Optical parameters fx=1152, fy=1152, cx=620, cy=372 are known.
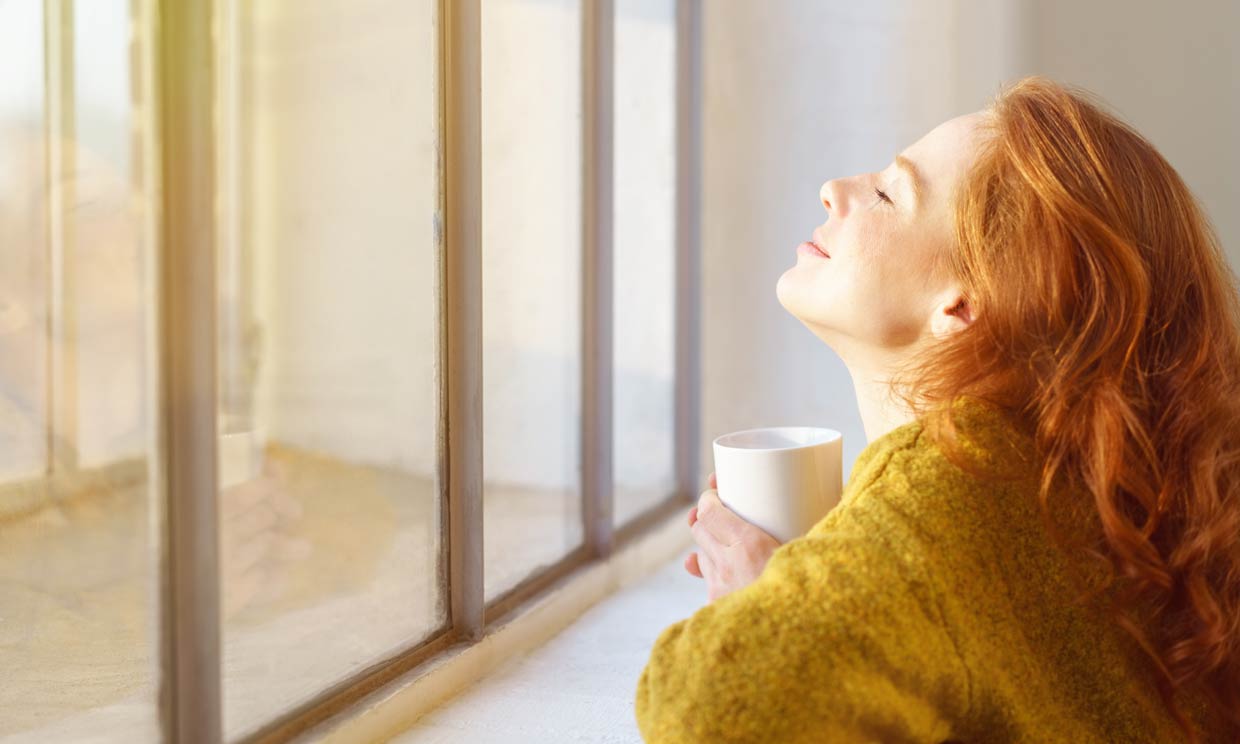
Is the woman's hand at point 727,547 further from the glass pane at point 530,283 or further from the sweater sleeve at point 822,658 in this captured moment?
the glass pane at point 530,283

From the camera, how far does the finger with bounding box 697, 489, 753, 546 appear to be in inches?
36.2

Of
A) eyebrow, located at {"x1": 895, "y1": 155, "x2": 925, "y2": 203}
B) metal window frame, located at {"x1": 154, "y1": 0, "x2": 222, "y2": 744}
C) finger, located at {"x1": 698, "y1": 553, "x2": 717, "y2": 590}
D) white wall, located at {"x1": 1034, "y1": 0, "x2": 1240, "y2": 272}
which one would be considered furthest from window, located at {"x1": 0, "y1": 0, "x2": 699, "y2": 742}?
white wall, located at {"x1": 1034, "y1": 0, "x2": 1240, "y2": 272}

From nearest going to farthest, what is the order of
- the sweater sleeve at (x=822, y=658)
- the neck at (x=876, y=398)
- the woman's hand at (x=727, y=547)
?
the sweater sleeve at (x=822, y=658), the woman's hand at (x=727, y=547), the neck at (x=876, y=398)

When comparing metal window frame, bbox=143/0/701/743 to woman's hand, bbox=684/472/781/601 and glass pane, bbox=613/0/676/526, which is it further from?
woman's hand, bbox=684/472/781/601

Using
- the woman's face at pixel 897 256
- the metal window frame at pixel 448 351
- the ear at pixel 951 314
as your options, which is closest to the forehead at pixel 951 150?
the woman's face at pixel 897 256

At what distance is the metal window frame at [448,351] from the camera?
0.83 metres

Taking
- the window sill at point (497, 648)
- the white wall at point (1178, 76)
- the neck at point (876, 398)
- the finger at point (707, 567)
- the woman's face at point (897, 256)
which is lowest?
the window sill at point (497, 648)

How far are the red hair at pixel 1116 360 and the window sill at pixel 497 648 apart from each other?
21.7 inches

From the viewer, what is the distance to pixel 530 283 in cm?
150

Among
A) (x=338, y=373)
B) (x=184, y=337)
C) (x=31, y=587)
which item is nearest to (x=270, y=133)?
(x=338, y=373)

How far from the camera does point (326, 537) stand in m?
1.82

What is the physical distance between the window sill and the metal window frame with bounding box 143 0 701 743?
0.02 m

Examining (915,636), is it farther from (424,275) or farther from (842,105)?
(842,105)

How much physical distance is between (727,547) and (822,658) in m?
0.24
